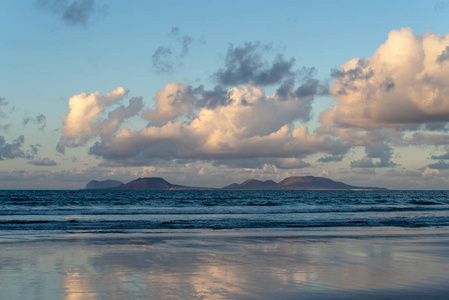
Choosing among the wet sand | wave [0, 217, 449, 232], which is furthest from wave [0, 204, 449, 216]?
the wet sand

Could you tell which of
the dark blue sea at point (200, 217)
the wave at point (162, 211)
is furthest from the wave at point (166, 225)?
the wave at point (162, 211)

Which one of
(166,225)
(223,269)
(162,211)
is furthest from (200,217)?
(223,269)

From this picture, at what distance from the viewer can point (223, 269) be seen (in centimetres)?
1335

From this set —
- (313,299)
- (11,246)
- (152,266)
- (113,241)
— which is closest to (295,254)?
(152,266)

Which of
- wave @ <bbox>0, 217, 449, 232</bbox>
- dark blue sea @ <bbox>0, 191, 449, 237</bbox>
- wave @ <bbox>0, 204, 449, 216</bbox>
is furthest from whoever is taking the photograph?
wave @ <bbox>0, 204, 449, 216</bbox>

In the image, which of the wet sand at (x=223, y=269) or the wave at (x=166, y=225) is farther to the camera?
the wave at (x=166, y=225)

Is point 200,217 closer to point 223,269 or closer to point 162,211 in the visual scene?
point 162,211

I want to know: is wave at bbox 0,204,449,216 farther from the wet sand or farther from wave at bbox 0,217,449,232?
the wet sand

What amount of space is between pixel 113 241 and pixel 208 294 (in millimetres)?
11880

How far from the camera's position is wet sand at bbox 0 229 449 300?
10.4m

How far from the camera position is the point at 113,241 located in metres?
21.0

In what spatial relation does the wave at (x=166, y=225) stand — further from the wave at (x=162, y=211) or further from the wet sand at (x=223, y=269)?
the wave at (x=162, y=211)

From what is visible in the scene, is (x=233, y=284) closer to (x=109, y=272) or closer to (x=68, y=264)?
(x=109, y=272)

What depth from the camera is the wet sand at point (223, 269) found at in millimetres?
10398
